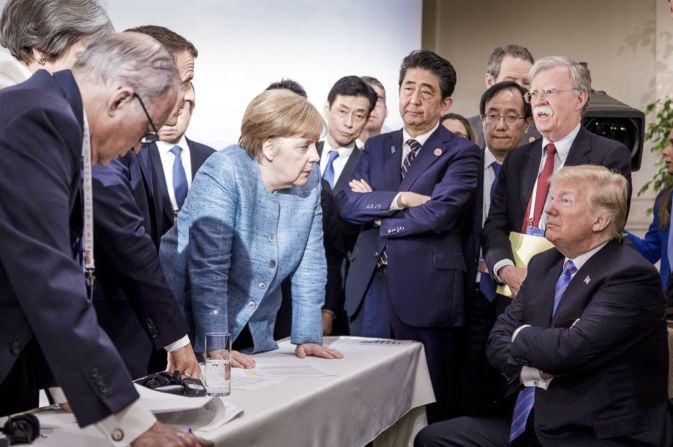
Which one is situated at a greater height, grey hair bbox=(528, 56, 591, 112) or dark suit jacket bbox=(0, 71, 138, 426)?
grey hair bbox=(528, 56, 591, 112)

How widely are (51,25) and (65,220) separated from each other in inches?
30.7

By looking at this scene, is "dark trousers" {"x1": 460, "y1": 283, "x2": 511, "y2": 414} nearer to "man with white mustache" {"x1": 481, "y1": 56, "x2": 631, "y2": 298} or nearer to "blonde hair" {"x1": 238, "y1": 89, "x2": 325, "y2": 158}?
"man with white mustache" {"x1": 481, "y1": 56, "x2": 631, "y2": 298}

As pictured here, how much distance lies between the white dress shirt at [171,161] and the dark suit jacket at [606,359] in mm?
1315

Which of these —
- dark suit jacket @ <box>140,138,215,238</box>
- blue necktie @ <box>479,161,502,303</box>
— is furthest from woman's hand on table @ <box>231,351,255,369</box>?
blue necktie @ <box>479,161,502,303</box>

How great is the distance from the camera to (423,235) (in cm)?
335

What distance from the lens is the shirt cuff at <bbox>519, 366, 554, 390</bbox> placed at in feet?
8.44

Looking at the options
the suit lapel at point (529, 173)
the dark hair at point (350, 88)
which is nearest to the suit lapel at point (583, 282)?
the suit lapel at point (529, 173)

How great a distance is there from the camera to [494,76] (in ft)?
15.5

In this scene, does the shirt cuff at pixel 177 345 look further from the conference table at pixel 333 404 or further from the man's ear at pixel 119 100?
the man's ear at pixel 119 100

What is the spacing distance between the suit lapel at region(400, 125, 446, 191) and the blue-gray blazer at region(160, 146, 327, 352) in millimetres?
802

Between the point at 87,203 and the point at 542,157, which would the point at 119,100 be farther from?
the point at 542,157

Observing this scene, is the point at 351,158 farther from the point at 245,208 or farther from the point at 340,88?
the point at 245,208

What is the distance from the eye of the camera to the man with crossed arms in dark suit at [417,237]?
331 centimetres

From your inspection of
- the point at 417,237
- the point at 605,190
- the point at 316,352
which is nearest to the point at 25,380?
the point at 316,352
